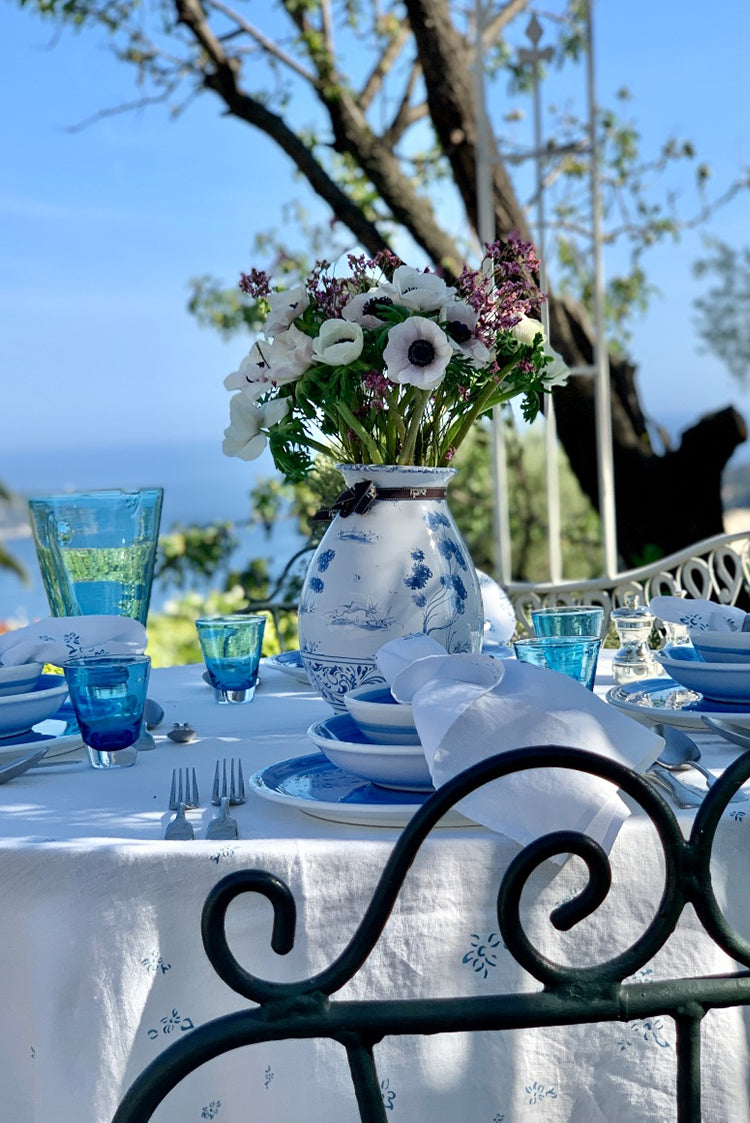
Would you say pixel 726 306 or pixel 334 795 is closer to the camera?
pixel 334 795

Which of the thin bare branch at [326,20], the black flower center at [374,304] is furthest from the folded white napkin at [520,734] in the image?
the thin bare branch at [326,20]

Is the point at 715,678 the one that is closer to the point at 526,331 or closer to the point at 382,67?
the point at 526,331

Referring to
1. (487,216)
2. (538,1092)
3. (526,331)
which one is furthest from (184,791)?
(487,216)

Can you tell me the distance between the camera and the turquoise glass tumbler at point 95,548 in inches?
57.3

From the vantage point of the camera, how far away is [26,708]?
45.4 inches

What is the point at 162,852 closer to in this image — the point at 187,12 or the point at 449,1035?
the point at 449,1035

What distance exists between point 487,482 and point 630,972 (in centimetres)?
609

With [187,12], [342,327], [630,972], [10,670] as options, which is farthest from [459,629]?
[187,12]

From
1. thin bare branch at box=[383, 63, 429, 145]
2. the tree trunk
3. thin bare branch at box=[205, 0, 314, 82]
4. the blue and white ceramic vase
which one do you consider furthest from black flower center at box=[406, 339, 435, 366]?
thin bare branch at box=[205, 0, 314, 82]

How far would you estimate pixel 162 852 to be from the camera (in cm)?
80

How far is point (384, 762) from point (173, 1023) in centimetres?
25

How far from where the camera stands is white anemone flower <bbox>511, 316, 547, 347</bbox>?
132cm

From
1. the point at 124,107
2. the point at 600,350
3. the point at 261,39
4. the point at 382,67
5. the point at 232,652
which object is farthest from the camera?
the point at 124,107

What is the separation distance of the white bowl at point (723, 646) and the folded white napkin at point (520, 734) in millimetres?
319
